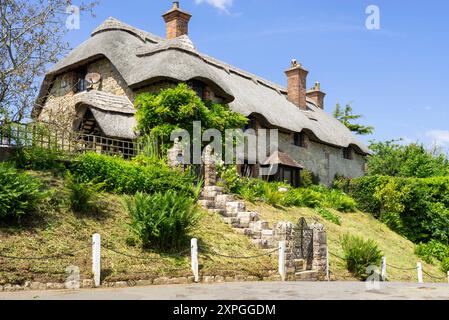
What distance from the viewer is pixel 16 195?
445 inches

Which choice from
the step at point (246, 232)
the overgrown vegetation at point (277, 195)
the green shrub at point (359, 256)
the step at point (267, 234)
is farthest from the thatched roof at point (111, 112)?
the green shrub at point (359, 256)

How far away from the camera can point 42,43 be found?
51.3ft

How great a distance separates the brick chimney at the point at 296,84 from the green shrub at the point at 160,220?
870 inches

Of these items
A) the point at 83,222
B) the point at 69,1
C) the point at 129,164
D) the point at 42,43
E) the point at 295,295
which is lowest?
the point at 295,295

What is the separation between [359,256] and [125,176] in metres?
7.54

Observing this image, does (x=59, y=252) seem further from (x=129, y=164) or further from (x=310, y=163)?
(x=310, y=163)

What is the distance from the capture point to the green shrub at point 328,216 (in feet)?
72.6

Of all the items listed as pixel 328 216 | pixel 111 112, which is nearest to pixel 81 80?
pixel 111 112

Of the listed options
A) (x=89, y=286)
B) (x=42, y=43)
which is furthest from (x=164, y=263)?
(x=42, y=43)

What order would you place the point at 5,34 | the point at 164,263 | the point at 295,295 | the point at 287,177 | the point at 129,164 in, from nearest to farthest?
the point at 295,295, the point at 164,263, the point at 5,34, the point at 129,164, the point at 287,177

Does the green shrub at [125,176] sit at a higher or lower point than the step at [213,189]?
higher

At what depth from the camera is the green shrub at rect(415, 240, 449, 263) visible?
22.5 m
